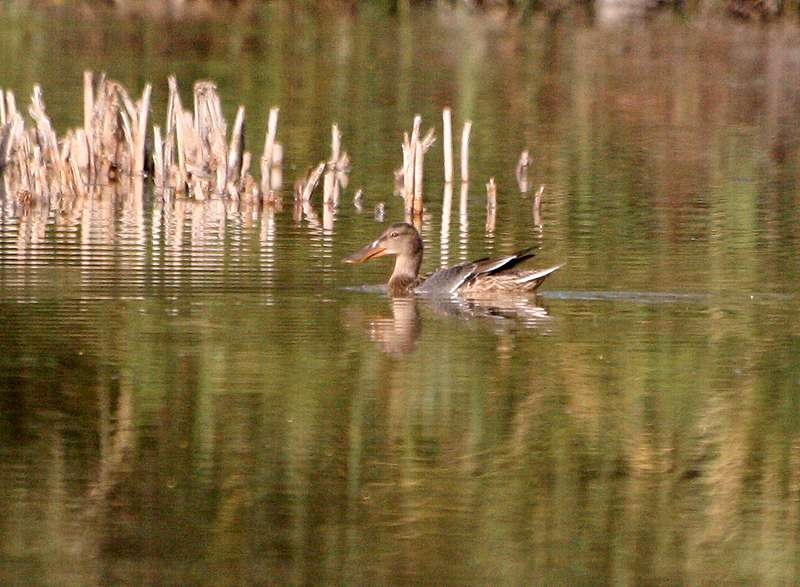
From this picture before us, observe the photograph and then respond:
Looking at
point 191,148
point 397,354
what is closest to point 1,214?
point 191,148

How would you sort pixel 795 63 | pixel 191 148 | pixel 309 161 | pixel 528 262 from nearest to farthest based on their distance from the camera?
pixel 528 262 < pixel 191 148 < pixel 309 161 < pixel 795 63

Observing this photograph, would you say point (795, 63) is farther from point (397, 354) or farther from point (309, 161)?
point (397, 354)

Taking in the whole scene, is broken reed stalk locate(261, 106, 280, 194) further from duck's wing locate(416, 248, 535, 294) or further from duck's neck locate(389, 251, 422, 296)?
duck's wing locate(416, 248, 535, 294)

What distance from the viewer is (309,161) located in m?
20.1

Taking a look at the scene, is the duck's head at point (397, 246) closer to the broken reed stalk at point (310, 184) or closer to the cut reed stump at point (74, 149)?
the broken reed stalk at point (310, 184)

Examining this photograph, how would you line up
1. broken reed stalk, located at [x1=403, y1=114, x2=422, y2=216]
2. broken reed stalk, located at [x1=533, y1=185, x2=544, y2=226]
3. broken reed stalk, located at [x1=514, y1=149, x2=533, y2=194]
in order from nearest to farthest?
broken reed stalk, located at [x1=533, y1=185, x2=544, y2=226]
broken reed stalk, located at [x1=403, y1=114, x2=422, y2=216]
broken reed stalk, located at [x1=514, y1=149, x2=533, y2=194]

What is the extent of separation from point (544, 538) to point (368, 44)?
28763mm

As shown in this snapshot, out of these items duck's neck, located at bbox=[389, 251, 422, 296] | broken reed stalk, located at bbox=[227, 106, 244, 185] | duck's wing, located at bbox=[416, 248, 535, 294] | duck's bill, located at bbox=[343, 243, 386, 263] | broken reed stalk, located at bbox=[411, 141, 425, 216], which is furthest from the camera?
broken reed stalk, located at bbox=[227, 106, 244, 185]

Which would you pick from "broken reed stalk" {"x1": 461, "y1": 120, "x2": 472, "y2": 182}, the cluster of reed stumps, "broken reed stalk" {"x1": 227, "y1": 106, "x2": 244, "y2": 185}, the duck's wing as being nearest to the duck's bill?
the duck's wing

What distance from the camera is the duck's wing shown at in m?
12.1

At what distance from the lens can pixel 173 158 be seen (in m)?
17.8

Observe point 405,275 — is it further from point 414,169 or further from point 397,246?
point 414,169

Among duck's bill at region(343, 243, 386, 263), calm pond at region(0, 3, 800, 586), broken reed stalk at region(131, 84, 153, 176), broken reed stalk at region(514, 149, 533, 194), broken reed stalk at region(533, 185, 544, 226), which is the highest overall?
broken reed stalk at region(131, 84, 153, 176)

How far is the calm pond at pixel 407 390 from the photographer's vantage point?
745cm
